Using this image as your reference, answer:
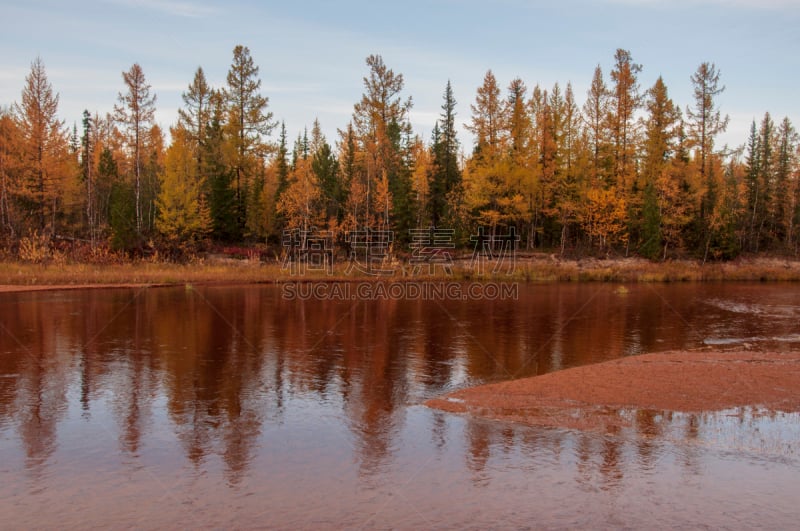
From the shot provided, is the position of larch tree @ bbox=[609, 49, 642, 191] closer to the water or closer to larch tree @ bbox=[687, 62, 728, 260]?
larch tree @ bbox=[687, 62, 728, 260]

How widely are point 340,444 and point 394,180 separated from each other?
4448 cm

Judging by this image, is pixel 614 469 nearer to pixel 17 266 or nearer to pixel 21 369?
pixel 21 369

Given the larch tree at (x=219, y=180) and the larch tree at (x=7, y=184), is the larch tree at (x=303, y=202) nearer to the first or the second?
the larch tree at (x=219, y=180)

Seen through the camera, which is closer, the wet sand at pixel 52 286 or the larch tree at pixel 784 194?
the wet sand at pixel 52 286

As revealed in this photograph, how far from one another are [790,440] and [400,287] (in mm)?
30421

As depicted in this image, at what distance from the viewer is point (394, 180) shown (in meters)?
52.3

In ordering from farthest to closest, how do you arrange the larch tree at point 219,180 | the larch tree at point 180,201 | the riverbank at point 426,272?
the larch tree at point 219,180
the larch tree at point 180,201
the riverbank at point 426,272

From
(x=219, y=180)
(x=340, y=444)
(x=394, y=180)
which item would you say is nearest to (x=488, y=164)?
(x=394, y=180)

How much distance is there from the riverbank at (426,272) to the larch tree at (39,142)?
34.4ft

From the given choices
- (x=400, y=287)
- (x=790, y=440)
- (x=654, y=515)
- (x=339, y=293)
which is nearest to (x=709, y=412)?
(x=790, y=440)

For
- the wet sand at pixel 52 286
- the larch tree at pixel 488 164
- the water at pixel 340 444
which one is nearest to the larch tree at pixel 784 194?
the larch tree at pixel 488 164

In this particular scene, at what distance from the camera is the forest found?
152ft

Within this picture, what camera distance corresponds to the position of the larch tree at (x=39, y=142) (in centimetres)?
4497

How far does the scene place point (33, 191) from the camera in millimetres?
45812
